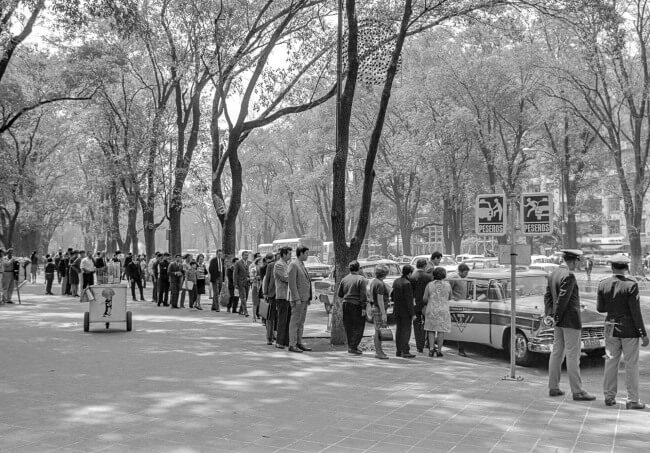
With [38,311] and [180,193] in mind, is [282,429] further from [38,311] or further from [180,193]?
[180,193]

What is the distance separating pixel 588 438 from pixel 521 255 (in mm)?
3515

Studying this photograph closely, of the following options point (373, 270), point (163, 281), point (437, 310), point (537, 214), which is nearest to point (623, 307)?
point (537, 214)

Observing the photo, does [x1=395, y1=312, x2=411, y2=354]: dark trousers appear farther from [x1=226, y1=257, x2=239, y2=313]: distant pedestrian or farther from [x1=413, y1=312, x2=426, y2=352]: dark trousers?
[x1=226, y1=257, x2=239, y2=313]: distant pedestrian

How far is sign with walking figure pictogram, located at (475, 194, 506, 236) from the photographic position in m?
9.47

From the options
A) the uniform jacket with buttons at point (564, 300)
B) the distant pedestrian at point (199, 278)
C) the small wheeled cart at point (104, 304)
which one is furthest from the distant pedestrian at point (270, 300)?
the distant pedestrian at point (199, 278)

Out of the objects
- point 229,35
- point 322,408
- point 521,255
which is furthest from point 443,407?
point 229,35

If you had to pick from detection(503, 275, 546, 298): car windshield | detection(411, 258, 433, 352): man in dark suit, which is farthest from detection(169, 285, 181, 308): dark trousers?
detection(503, 275, 546, 298): car windshield

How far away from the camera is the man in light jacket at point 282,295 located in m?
12.1

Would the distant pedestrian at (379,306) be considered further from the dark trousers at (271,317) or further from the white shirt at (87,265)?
the white shirt at (87,265)

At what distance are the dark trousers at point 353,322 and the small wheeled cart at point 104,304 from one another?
199 inches

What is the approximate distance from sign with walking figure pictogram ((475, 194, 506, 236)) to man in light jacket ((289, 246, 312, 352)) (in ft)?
11.1

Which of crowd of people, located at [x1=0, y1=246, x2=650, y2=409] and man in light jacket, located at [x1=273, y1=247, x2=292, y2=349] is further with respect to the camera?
man in light jacket, located at [x1=273, y1=247, x2=292, y2=349]

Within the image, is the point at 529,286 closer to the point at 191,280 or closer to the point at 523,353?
the point at 523,353

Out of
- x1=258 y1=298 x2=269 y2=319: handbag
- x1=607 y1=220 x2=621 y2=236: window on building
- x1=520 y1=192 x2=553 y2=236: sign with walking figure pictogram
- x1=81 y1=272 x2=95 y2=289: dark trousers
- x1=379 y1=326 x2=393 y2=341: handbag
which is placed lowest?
x1=379 y1=326 x2=393 y2=341: handbag
